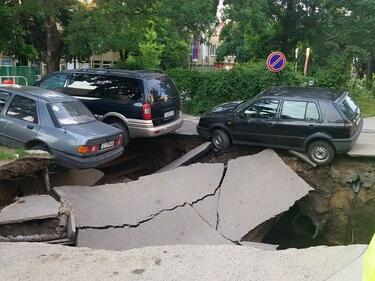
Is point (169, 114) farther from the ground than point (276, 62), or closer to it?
closer to it

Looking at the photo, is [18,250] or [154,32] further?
[154,32]

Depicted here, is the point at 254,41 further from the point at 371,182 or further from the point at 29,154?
the point at 29,154

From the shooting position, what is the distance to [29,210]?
715cm

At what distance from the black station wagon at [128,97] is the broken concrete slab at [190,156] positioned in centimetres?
78

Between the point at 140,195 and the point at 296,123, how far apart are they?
398 cm

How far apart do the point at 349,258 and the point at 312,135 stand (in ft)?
17.6

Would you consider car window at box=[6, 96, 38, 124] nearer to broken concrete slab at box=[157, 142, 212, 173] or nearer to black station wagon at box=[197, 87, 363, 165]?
broken concrete slab at box=[157, 142, 212, 173]

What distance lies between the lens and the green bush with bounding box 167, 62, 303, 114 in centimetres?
1400

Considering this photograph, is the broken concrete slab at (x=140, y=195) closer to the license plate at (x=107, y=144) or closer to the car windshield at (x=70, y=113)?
the license plate at (x=107, y=144)

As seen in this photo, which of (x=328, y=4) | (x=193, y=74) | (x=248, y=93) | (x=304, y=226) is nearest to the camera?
(x=304, y=226)

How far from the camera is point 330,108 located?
32.2 feet

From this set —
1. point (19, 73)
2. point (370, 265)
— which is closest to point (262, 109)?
→ point (370, 265)

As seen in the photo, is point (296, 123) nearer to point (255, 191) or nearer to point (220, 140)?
point (255, 191)

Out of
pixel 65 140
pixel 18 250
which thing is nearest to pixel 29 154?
pixel 65 140
